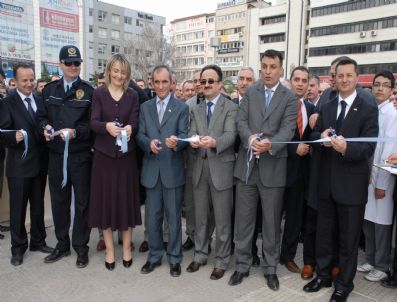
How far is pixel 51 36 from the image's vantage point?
39875 mm

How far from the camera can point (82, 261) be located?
4.30 meters

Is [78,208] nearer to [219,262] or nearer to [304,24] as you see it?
[219,262]

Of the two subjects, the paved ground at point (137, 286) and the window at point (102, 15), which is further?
the window at point (102, 15)

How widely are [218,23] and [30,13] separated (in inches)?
1605

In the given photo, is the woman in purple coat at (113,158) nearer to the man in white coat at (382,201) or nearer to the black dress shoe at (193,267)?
the black dress shoe at (193,267)

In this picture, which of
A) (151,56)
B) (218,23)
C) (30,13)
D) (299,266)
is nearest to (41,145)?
(299,266)

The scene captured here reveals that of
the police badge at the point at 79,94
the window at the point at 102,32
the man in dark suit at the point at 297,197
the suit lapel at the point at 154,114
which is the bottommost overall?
the man in dark suit at the point at 297,197

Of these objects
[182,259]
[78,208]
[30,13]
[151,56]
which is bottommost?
[182,259]

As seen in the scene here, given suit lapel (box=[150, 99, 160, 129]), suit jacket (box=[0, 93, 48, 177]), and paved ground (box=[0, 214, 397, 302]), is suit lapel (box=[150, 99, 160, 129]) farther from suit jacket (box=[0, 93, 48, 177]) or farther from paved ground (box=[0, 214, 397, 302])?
paved ground (box=[0, 214, 397, 302])

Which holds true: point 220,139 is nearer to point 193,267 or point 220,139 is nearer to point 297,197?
point 297,197

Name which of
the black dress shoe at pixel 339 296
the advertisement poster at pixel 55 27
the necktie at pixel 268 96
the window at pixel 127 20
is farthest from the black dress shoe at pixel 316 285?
the window at pixel 127 20

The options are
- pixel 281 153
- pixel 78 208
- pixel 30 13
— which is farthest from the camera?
pixel 30 13

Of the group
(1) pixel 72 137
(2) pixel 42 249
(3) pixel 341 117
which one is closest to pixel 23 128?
(1) pixel 72 137

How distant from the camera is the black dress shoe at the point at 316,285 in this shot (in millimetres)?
3746
